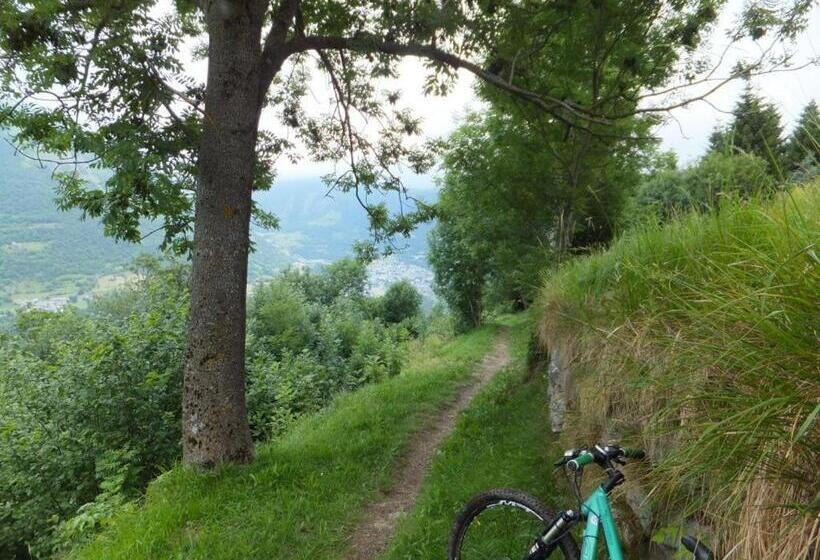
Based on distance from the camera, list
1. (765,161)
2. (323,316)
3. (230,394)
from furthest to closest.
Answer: (323,316), (230,394), (765,161)

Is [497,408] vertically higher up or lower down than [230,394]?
lower down

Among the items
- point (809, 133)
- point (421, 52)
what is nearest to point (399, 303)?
point (421, 52)

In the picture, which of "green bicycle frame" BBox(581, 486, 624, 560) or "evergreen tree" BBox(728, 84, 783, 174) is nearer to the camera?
"green bicycle frame" BBox(581, 486, 624, 560)

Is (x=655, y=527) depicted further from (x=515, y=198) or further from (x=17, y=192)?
(x=17, y=192)

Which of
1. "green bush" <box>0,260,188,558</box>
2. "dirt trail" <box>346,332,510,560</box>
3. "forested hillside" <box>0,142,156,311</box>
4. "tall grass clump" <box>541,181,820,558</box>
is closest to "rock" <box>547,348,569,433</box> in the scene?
"tall grass clump" <box>541,181,820,558</box>

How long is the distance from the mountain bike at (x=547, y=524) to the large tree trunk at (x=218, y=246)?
10.8 ft

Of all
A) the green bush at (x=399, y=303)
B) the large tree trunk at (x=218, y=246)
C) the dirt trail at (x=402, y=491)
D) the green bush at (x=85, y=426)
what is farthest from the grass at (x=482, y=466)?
the green bush at (x=399, y=303)

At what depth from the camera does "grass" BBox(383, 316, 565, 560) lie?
4.36 metres

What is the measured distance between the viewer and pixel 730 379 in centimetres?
197

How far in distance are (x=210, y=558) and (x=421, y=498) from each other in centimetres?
218

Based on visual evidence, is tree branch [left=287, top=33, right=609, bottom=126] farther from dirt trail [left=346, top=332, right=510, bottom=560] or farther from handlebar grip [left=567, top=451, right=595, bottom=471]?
dirt trail [left=346, top=332, right=510, bottom=560]

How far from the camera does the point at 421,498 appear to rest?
523cm

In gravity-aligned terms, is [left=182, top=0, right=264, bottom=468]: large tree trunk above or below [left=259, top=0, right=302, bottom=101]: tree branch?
below

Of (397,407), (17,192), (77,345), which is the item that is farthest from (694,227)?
(17,192)
